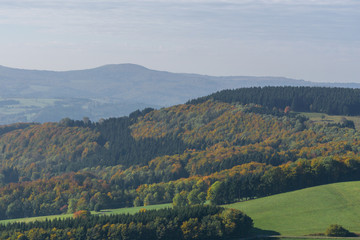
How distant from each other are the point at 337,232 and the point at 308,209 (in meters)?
22.5

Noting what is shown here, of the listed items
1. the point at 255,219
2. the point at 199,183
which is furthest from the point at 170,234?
the point at 199,183

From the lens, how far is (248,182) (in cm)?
17012

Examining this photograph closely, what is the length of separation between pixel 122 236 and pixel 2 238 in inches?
1167

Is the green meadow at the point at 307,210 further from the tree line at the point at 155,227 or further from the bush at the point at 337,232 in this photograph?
the tree line at the point at 155,227

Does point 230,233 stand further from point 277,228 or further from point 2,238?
point 2,238

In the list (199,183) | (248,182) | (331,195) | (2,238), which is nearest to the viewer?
(2,238)

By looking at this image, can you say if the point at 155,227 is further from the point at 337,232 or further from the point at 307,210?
the point at 307,210

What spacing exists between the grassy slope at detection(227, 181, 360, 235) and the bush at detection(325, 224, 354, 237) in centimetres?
332

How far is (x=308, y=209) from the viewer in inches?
5748

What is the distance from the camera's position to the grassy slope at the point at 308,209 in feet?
436

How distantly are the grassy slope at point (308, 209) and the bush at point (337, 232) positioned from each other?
131 inches

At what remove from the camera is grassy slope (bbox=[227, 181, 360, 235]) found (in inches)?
5236

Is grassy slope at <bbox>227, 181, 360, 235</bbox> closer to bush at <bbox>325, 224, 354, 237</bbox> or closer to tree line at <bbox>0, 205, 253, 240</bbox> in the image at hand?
bush at <bbox>325, 224, 354, 237</bbox>

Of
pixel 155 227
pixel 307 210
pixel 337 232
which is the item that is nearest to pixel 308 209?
pixel 307 210
